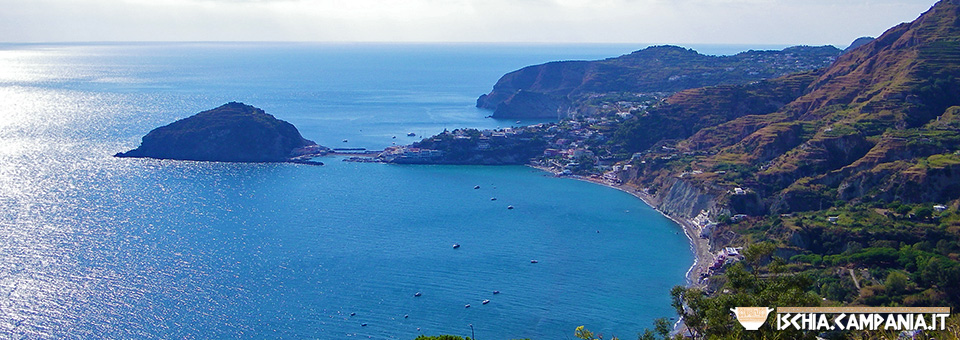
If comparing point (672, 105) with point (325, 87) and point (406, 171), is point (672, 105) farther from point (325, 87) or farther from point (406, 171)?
point (325, 87)

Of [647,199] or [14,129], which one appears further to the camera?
[14,129]

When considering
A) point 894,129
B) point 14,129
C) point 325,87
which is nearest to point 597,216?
point 894,129

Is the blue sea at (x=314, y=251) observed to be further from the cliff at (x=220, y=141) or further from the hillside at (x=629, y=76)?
the hillside at (x=629, y=76)
